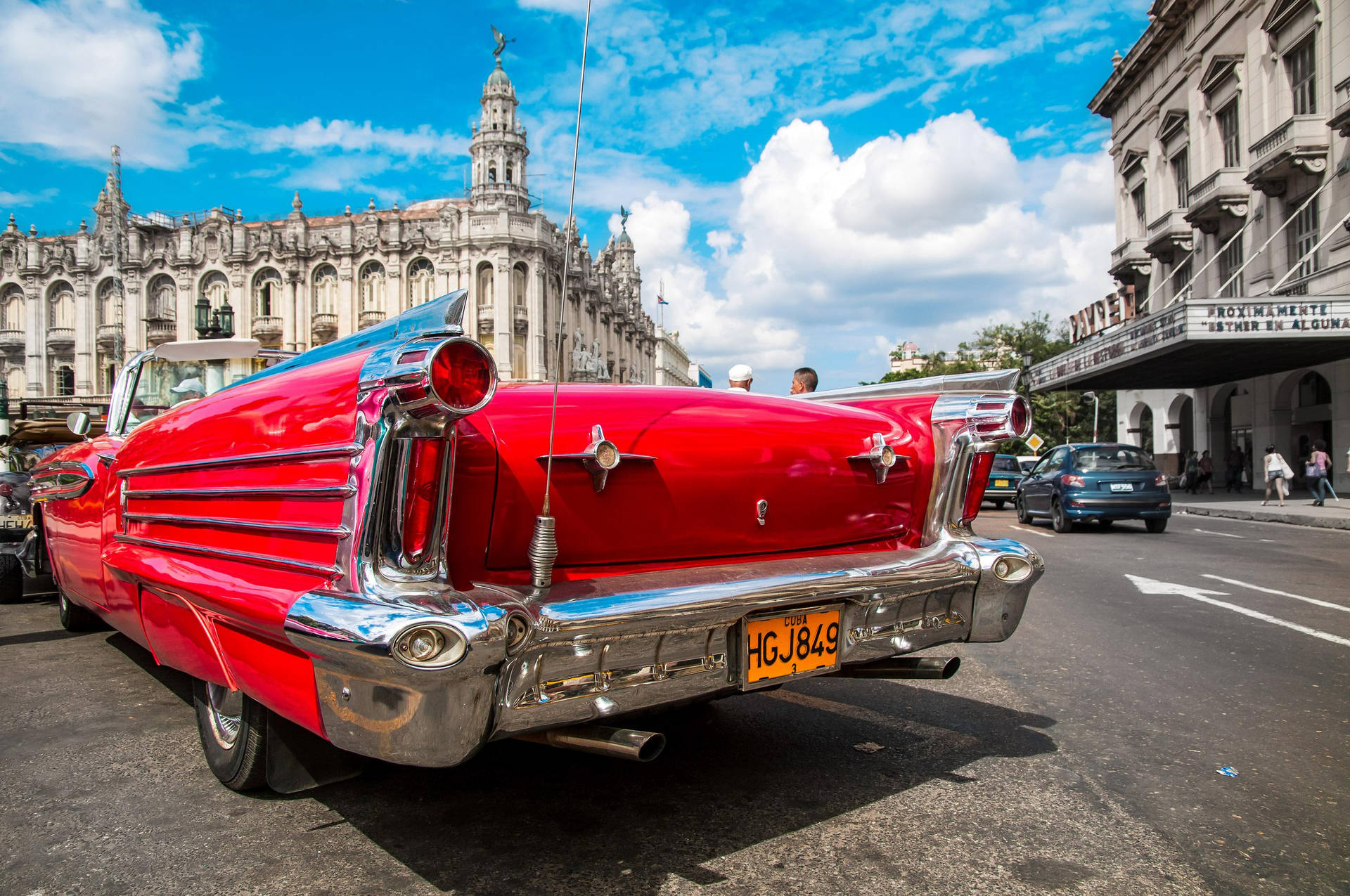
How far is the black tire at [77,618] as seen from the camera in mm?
5840

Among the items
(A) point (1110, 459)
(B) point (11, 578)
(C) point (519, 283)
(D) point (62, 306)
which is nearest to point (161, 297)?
(D) point (62, 306)

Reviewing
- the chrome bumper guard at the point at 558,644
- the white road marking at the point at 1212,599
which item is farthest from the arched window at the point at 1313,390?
the chrome bumper guard at the point at 558,644

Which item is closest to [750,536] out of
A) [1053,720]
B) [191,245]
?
[1053,720]

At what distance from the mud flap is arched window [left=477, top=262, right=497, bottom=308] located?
54.7 m

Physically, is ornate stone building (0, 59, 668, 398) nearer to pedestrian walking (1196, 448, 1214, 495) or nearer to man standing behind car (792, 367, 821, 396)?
pedestrian walking (1196, 448, 1214, 495)

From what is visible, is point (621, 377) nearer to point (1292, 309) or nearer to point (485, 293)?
point (485, 293)

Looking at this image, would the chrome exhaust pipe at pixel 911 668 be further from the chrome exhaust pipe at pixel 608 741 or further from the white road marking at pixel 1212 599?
the white road marking at pixel 1212 599

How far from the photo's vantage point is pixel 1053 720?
3910mm

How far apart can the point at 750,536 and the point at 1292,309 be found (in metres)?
22.1

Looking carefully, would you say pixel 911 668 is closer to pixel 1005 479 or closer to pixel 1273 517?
pixel 1273 517

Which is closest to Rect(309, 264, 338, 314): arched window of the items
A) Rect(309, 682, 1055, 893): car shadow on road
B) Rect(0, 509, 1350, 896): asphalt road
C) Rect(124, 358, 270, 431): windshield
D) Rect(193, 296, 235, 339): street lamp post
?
Rect(193, 296, 235, 339): street lamp post

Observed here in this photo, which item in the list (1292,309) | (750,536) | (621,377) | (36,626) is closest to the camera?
(750,536)

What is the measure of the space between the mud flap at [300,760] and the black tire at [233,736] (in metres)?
0.03

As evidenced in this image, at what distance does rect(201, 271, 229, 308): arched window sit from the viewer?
60.8 m
